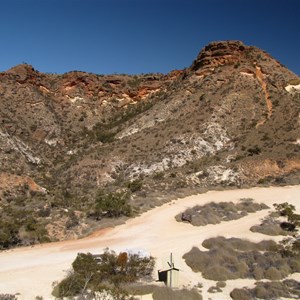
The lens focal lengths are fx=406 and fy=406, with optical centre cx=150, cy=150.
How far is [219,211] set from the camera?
2603 centimetres

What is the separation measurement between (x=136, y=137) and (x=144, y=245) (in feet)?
88.3

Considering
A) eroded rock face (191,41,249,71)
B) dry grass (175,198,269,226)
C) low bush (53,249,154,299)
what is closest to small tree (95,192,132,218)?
dry grass (175,198,269,226)

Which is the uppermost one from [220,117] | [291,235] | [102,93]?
[102,93]

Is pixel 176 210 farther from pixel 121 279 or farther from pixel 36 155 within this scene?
pixel 36 155

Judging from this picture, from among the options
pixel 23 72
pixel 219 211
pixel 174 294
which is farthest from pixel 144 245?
pixel 23 72

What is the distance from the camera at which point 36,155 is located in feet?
155

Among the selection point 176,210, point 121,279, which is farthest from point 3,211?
point 121,279

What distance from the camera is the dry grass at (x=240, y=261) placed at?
1553 centimetres

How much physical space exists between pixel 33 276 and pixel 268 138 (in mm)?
31355

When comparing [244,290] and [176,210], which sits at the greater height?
[176,210]

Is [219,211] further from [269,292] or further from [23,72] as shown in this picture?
[23,72]

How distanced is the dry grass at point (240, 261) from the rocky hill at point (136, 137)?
7.63 meters

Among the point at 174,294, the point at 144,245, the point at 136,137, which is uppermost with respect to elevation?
the point at 136,137

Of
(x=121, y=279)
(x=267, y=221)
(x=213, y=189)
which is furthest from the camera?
(x=213, y=189)
